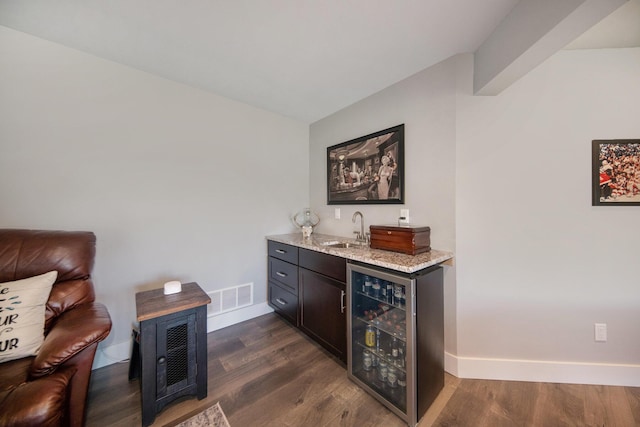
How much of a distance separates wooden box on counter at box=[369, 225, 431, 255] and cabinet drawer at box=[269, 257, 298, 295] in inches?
34.8

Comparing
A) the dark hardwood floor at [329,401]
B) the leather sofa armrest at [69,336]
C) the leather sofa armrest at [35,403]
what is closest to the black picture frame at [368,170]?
the dark hardwood floor at [329,401]

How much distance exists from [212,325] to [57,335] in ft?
4.40

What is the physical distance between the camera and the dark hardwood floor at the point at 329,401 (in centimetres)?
132

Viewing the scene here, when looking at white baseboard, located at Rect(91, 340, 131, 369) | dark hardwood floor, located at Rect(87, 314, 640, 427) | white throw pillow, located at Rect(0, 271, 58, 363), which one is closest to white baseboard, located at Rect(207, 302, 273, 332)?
dark hardwood floor, located at Rect(87, 314, 640, 427)

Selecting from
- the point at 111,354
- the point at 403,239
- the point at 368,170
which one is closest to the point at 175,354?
the point at 111,354

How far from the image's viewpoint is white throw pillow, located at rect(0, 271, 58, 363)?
108 centimetres

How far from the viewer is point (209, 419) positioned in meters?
1.33

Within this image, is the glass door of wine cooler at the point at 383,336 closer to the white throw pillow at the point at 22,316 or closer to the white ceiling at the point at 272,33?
the white ceiling at the point at 272,33

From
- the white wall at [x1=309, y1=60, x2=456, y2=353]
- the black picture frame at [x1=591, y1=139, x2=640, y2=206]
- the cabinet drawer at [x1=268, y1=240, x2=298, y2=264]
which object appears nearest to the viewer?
the black picture frame at [x1=591, y1=139, x2=640, y2=206]

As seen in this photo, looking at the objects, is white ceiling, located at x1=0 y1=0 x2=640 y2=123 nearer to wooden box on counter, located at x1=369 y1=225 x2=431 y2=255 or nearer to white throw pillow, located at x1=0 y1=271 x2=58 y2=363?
wooden box on counter, located at x1=369 y1=225 x2=431 y2=255

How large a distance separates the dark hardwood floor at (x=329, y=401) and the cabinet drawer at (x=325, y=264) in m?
0.73

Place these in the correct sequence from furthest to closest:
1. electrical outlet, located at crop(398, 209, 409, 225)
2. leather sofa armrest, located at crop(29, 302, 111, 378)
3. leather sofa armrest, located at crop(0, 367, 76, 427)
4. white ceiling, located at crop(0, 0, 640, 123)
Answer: electrical outlet, located at crop(398, 209, 409, 225), white ceiling, located at crop(0, 0, 640, 123), leather sofa armrest, located at crop(29, 302, 111, 378), leather sofa armrest, located at crop(0, 367, 76, 427)

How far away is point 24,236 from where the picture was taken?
1388mm

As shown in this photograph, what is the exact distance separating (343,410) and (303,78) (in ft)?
8.28
